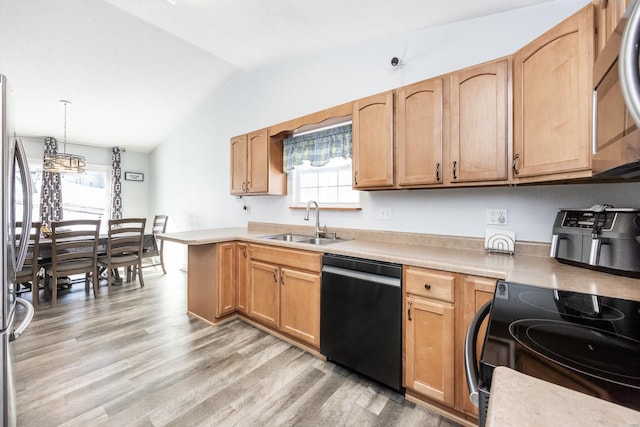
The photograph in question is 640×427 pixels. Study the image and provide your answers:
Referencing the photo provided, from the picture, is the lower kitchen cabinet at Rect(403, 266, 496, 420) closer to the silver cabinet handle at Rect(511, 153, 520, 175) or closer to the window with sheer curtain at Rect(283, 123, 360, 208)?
the silver cabinet handle at Rect(511, 153, 520, 175)

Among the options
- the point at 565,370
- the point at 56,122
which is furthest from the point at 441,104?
the point at 56,122

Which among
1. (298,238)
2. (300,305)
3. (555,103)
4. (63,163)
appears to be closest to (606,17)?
(555,103)

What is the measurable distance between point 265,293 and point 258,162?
1.47 metres

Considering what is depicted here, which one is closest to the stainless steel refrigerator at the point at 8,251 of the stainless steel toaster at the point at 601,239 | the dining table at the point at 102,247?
the stainless steel toaster at the point at 601,239

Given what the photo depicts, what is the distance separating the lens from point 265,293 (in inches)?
99.4

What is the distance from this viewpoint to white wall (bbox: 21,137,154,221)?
17.9ft

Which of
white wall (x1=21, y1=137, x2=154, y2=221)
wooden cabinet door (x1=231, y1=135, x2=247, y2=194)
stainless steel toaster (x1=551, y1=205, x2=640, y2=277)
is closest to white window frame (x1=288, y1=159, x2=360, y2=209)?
wooden cabinet door (x1=231, y1=135, x2=247, y2=194)

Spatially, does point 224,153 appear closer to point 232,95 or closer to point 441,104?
point 232,95

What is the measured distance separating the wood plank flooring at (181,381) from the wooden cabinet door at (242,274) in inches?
8.0

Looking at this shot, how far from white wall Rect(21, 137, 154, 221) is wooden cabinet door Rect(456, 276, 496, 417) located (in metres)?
6.53

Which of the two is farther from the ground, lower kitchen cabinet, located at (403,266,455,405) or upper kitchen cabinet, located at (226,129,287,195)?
upper kitchen cabinet, located at (226,129,287,195)

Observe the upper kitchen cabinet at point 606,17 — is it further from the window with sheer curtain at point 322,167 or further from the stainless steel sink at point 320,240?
the stainless steel sink at point 320,240

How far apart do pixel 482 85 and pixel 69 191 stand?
6811 millimetres

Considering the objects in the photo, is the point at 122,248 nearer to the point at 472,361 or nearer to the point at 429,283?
the point at 429,283
